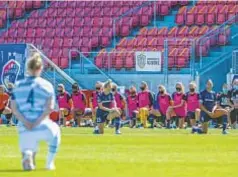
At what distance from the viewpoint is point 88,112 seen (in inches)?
1566

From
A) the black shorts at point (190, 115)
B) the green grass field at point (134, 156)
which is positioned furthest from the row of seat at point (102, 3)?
the green grass field at point (134, 156)

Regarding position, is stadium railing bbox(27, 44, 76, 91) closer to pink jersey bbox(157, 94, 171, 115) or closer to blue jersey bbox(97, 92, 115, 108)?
pink jersey bbox(157, 94, 171, 115)

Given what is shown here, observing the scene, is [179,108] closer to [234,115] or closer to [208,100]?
[234,115]

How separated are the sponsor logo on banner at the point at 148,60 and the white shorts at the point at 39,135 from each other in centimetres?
2529

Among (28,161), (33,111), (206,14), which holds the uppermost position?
(206,14)

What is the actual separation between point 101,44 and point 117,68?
4.61 metres

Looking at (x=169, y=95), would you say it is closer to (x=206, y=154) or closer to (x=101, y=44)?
(x=101, y=44)

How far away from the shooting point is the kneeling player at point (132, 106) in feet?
129

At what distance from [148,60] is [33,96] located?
25647 millimetres

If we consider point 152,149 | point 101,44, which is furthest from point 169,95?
point 152,149

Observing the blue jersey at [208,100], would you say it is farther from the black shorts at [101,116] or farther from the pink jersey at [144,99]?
the pink jersey at [144,99]

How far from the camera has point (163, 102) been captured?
38.6 m

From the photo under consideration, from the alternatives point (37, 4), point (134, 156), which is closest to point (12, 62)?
point (37, 4)

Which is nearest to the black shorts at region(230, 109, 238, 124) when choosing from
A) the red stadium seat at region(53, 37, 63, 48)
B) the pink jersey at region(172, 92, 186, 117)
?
the pink jersey at region(172, 92, 186, 117)
